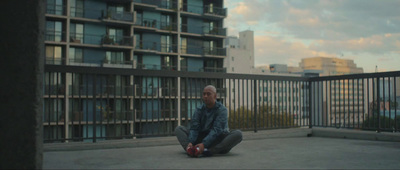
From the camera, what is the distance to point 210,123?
4.38m

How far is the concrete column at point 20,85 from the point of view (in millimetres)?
2299

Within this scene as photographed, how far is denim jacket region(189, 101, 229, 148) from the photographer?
13.8 feet

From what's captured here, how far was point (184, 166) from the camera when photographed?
3.58m

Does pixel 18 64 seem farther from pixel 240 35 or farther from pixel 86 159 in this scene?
pixel 240 35

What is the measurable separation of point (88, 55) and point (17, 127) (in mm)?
34374

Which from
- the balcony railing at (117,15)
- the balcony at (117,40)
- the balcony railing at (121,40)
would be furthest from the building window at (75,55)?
the balcony railing at (117,15)

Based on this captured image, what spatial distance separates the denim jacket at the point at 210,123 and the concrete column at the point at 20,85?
7.09ft

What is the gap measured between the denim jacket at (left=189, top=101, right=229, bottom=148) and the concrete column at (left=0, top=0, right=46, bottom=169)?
2.16 m

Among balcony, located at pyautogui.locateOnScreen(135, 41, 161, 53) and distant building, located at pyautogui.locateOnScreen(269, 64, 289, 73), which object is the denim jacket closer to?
balcony, located at pyautogui.locateOnScreen(135, 41, 161, 53)

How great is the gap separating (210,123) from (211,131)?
0.21 m

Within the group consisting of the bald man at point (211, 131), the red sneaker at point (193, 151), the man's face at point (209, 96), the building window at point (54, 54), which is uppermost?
the building window at point (54, 54)

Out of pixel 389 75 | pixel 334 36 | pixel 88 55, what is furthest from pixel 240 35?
pixel 389 75

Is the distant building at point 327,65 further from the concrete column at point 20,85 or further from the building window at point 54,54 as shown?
the concrete column at point 20,85

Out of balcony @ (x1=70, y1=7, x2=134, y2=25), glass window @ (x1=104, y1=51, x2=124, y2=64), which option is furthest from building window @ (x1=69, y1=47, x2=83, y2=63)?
balcony @ (x1=70, y1=7, x2=134, y2=25)
